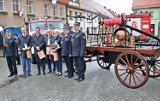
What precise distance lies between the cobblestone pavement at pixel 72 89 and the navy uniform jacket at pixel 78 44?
0.92 metres

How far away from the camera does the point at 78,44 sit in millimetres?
7285

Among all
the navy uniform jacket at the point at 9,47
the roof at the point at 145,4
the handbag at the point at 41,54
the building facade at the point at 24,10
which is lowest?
the handbag at the point at 41,54

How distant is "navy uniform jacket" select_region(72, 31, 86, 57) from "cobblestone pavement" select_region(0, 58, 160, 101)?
36.2 inches

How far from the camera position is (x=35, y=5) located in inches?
1003

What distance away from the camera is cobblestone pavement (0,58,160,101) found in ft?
18.7

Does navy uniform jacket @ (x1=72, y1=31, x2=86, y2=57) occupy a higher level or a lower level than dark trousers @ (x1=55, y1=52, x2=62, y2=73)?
higher

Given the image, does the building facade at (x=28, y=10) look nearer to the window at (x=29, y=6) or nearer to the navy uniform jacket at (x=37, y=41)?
the window at (x=29, y=6)

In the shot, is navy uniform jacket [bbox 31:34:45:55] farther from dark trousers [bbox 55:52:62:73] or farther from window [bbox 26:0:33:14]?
window [bbox 26:0:33:14]

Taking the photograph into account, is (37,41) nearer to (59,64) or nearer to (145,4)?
(59,64)

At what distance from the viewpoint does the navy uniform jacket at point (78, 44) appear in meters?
7.14

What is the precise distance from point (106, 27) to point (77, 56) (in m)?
1.64

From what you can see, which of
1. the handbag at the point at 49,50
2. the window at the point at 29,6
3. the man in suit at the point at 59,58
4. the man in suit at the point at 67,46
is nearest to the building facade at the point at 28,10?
the window at the point at 29,6

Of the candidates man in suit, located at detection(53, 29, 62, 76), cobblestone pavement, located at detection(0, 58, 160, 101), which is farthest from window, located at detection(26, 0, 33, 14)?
cobblestone pavement, located at detection(0, 58, 160, 101)

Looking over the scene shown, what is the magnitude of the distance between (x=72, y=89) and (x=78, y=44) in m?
1.51
